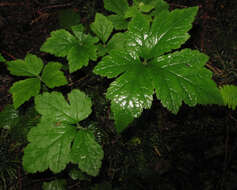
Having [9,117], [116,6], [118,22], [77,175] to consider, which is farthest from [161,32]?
[9,117]

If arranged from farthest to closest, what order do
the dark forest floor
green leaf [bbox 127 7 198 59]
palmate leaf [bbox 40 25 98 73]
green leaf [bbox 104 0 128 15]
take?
green leaf [bbox 104 0 128 15] < the dark forest floor < palmate leaf [bbox 40 25 98 73] < green leaf [bbox 127 7 198 59]

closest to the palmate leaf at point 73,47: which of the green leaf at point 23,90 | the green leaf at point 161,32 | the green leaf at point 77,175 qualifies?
the green leaf at point 23,90

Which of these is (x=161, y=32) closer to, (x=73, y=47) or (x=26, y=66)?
(x=73, y=47)

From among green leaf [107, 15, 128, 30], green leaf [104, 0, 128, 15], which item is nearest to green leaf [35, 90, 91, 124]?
green leaf [107, 15, 128, 30]

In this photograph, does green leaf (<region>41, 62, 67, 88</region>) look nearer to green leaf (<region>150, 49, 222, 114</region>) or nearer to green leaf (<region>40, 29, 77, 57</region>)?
green leaf (<region>40, 29, 77, 57</region>)

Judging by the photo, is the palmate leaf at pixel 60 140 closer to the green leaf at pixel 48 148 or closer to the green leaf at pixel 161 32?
the green leaf at pixel 48 148

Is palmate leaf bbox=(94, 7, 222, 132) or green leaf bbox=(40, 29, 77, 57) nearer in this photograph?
palmate leaf bbox=(94, 7, 222, 132)

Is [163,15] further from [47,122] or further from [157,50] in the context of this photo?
[47,122]

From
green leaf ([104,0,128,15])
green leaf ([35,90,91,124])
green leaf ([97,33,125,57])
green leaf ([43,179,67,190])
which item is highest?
green leaf ([104,0,128,15])
